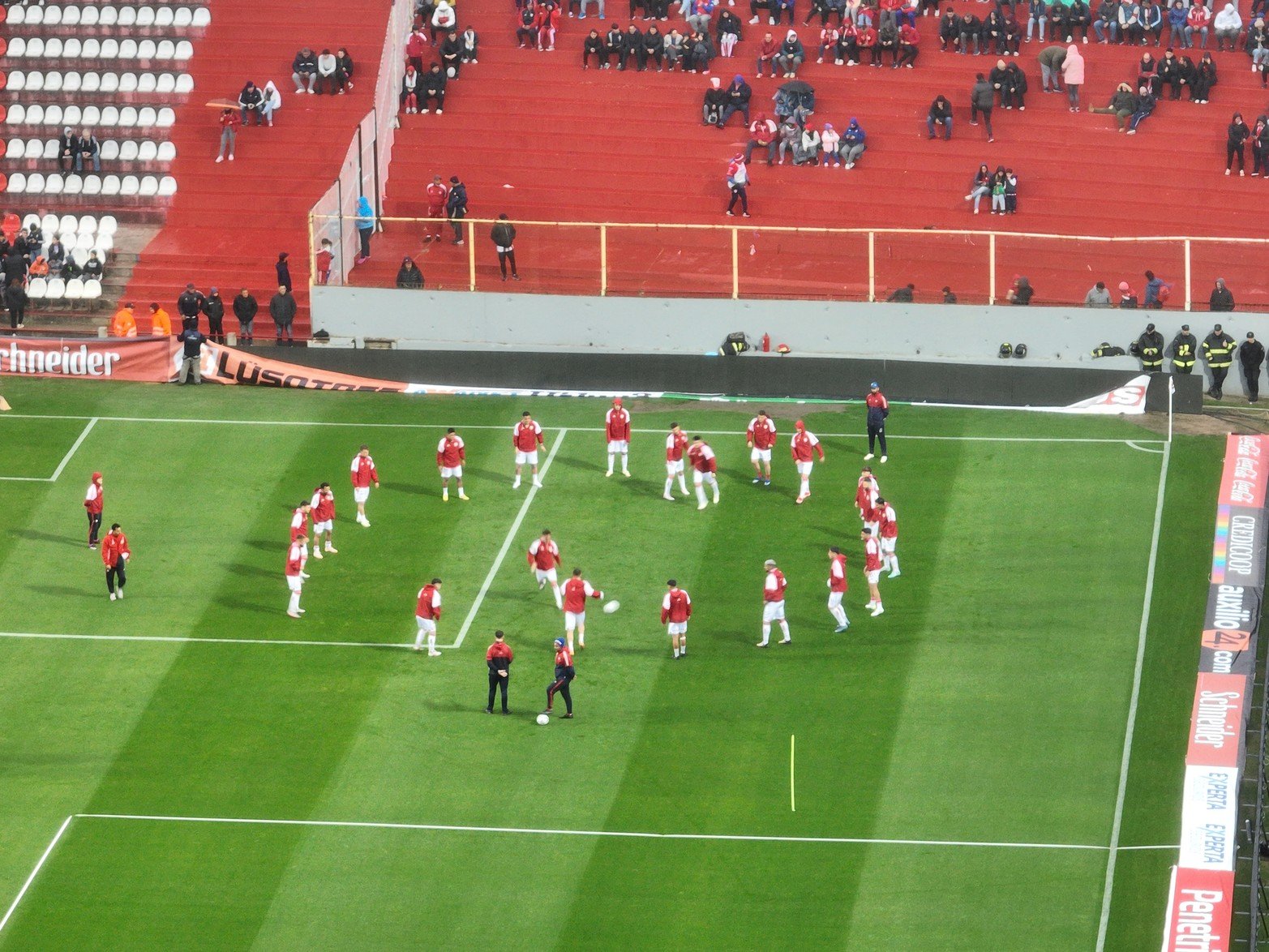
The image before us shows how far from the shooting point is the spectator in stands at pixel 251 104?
2470 inches

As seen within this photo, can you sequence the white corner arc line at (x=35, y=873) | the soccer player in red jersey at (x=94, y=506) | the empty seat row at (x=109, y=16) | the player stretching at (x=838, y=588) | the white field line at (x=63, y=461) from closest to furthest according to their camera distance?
the white corner arc line at (x=35, y=873), the player stretching at (x=838, y=588), the soccer player in red jersey at (x=94, y=506), the white field line at (x=63, y=461), the empty seat row at (x=109, y=16)

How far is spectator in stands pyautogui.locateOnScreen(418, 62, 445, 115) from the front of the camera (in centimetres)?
6269

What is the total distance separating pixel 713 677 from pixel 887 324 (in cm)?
1482

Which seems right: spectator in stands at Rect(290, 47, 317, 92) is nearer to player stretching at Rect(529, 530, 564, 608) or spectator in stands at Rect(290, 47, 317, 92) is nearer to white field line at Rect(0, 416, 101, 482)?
white field line at Rect(0, 416, 101, 482)

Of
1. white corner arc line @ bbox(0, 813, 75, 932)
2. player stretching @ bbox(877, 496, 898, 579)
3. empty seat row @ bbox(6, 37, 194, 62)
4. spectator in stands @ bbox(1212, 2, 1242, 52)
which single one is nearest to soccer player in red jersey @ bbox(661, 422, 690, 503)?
player stretching @ bbox(877, 496, 898, 579)

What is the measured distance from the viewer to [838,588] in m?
43.8

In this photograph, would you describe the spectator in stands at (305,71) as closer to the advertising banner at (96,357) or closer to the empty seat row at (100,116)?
the empty seat row at (100,116)

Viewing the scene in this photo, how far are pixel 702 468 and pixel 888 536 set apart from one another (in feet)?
15.1

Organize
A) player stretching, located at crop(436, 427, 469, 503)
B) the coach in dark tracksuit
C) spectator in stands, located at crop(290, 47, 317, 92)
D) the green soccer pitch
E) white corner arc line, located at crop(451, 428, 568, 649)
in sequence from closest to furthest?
the green soccer pitch → the coach in dark tracksuit → white corner arc line, located at crop(451, 428, 568, 649) → player stretching, located at crop(436, 427, 469, 503) → spectator in stands, located at crop(290, 47, 317, 92)

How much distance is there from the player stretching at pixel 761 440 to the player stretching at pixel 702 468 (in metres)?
0.83

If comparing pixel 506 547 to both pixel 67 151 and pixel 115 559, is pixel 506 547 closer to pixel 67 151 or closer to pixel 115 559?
pixel 115 559

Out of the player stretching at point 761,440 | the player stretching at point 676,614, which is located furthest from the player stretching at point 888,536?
the player stretching at point 676,614

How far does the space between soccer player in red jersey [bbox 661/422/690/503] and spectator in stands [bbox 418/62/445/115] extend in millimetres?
16538

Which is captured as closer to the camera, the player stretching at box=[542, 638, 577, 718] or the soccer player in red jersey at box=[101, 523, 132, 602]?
the player stretching at box=[542, 638, 577, 718]
